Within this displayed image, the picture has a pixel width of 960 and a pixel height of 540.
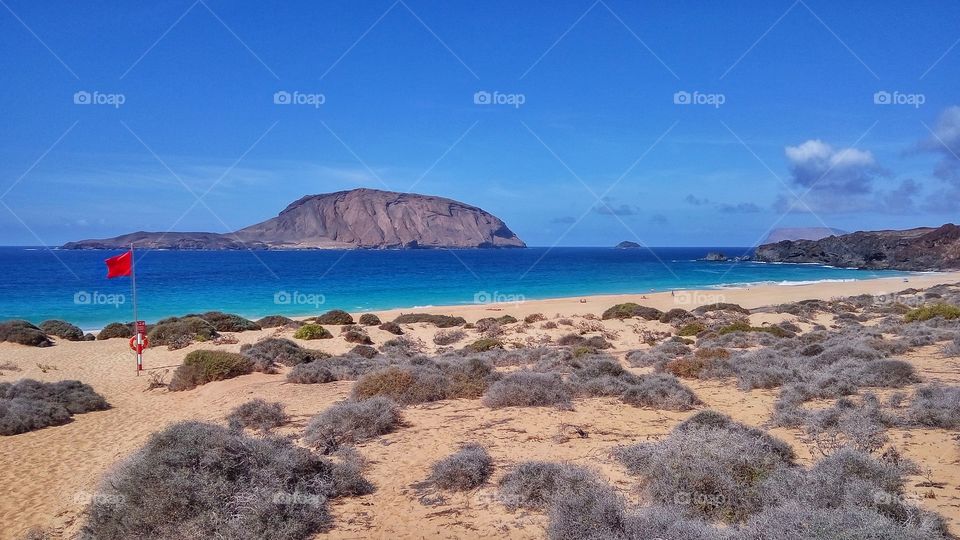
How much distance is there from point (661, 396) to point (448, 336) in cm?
1357

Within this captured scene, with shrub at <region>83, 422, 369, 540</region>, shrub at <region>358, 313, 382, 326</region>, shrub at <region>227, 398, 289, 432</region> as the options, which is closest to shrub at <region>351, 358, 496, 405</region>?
shrub at <region>227, 398, 289, 432</region>

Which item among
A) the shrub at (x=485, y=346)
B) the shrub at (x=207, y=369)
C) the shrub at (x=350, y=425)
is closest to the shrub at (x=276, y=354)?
the shrub at (x=207, y=369)

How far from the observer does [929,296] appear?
106 feet

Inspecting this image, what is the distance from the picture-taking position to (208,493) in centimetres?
520

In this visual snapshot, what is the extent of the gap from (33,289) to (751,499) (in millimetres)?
63292

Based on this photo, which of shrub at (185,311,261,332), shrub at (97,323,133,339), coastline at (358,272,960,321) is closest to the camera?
shrub at (97,323,133,339)

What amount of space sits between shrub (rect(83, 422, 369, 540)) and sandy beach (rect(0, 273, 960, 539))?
0.46 metres

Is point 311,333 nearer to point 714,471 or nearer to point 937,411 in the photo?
point 714,471

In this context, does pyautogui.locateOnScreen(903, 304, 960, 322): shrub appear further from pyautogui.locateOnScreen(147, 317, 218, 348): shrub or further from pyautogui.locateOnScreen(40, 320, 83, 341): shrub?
pyautogui.locateOnScreen(40, 320, 83, 341): shrub

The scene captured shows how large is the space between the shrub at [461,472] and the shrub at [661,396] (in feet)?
14.7

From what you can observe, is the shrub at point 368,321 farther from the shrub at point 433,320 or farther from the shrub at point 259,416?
the shrub at point 259,416

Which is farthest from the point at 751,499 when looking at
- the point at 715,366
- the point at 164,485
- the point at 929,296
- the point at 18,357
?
the point at 929,296

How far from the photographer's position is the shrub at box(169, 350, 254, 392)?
1401 cm

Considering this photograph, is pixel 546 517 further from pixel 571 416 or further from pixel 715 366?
pixel 715 366
